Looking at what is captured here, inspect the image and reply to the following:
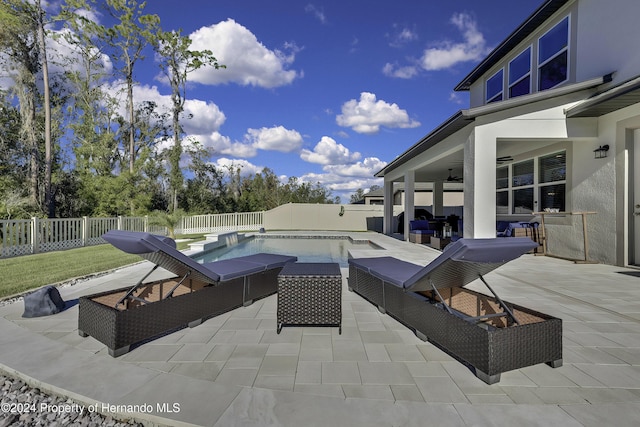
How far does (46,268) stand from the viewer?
6.86m

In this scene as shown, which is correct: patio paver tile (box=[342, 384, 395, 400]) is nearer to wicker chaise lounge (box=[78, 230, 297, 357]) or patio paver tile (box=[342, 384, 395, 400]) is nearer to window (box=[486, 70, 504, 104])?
wicker chaise lounge (box=[78, 230, 297, 357])

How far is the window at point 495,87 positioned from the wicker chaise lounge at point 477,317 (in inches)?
451

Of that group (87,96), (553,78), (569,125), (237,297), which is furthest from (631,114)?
(87,96)

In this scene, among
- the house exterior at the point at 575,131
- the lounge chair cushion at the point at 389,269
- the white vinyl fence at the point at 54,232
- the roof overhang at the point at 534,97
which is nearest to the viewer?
the lounge chair cushion at the point at 389,269

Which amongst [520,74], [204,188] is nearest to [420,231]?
[520,74]

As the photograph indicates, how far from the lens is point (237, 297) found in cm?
397

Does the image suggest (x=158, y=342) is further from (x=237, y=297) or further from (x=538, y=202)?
(x=538, y=202)

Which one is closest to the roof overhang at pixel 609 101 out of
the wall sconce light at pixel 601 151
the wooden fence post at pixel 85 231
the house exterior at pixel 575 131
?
the house exterior at pixel 575 131

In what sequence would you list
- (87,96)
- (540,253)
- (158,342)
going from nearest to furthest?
(158,342), (540,253), (87,96)

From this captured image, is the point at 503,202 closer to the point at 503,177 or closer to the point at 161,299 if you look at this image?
the point at 503,177

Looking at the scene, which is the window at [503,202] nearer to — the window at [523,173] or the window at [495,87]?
the window at [523,173]

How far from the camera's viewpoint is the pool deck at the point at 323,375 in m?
1.91

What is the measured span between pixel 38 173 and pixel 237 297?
1639cm

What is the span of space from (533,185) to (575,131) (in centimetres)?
329
